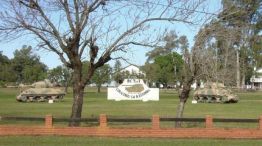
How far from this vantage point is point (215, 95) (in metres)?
60.6

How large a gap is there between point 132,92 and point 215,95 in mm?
12281

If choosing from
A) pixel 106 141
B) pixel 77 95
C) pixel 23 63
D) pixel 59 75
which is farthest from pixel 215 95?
pixel 23 63

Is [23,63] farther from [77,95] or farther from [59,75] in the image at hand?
[77,95]

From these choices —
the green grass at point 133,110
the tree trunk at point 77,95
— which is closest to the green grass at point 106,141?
the tree trunk at point 77,95

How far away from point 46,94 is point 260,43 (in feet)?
134

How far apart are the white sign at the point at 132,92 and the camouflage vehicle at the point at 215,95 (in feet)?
22.6

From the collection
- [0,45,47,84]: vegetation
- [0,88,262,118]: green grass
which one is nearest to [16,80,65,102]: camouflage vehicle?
[0,88,262,118]: green grass

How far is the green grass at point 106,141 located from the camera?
18484mm

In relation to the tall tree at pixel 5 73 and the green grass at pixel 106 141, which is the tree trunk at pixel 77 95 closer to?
the green grass at pixel 106 141

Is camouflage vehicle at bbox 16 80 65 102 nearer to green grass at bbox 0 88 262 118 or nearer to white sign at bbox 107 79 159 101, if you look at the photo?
white sign at bbox 107 79 159 101

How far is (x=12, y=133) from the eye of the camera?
21.0m

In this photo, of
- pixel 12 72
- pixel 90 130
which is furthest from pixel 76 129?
pixel 12 72

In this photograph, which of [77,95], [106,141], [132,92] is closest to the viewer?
[106,141]

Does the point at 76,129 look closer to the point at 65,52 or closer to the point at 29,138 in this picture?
the point at 29,138
